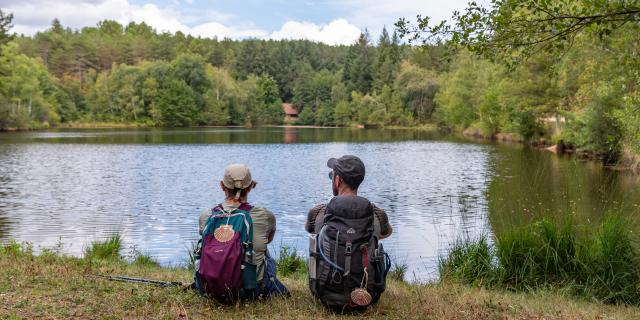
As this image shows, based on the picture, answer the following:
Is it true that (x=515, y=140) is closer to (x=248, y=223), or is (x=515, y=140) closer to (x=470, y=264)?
(x=470, y=264)

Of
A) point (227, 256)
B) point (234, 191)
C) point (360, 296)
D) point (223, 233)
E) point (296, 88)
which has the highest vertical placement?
point (296, 88)

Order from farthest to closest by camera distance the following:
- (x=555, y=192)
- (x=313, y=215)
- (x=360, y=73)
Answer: (x=360, y=73) < (x=555, y=192) < (x=313, y=215)

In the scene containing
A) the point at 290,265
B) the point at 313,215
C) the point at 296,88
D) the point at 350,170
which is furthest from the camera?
the point at 296,88

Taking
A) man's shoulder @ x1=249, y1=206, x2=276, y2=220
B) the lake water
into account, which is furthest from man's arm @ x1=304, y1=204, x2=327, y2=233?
the lake water

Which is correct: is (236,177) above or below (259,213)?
above

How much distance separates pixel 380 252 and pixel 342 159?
74 cm

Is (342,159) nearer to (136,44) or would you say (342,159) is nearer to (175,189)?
(175,189)

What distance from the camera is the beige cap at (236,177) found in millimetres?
4379

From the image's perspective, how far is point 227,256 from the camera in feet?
13.8

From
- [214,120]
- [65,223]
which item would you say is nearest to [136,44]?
[214,120]

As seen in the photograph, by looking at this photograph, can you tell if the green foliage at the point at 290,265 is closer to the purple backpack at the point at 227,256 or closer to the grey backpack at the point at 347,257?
the purple backpack at the point at 227,256

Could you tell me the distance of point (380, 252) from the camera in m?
4.36

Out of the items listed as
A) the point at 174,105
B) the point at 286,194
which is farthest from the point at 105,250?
the point at 174,105

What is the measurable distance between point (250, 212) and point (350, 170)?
2.72 feet
